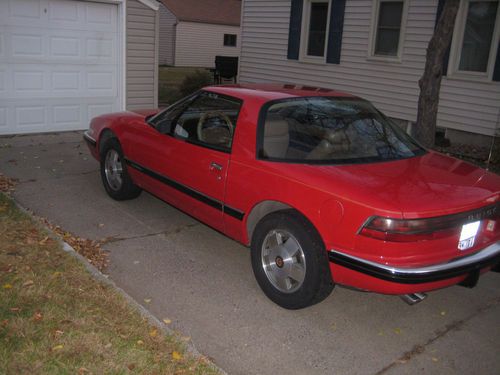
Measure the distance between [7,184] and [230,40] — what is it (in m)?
Answer: 31.9

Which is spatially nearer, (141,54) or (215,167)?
(215,167)

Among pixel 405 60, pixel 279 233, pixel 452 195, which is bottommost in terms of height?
pixel 279 233

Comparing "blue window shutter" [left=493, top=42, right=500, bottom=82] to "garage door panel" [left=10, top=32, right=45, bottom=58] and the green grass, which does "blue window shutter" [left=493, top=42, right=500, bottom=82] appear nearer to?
"garage door panel" [left=10, top=32, right=45, bottom=58]

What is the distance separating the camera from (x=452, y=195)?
3703mm

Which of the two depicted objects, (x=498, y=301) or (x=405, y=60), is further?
(x=405, y=60)

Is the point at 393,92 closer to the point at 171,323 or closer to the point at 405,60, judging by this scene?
the point at 405,60

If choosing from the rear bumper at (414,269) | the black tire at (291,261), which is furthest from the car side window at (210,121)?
the rear bumper at (414,269)

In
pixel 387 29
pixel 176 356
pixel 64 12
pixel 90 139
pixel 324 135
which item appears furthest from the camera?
pixel 387 29

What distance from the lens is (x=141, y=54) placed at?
10812 mm

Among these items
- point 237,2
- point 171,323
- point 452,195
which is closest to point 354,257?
point 452,195

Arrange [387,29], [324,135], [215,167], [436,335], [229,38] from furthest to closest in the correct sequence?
[229,38] < [387,29] < [215,167] < [324,135] < [436,335]

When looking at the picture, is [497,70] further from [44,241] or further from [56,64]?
[44,241]

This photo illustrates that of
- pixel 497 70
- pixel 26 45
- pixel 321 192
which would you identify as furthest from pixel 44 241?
pixel 497 70

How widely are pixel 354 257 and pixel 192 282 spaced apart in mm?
1536
